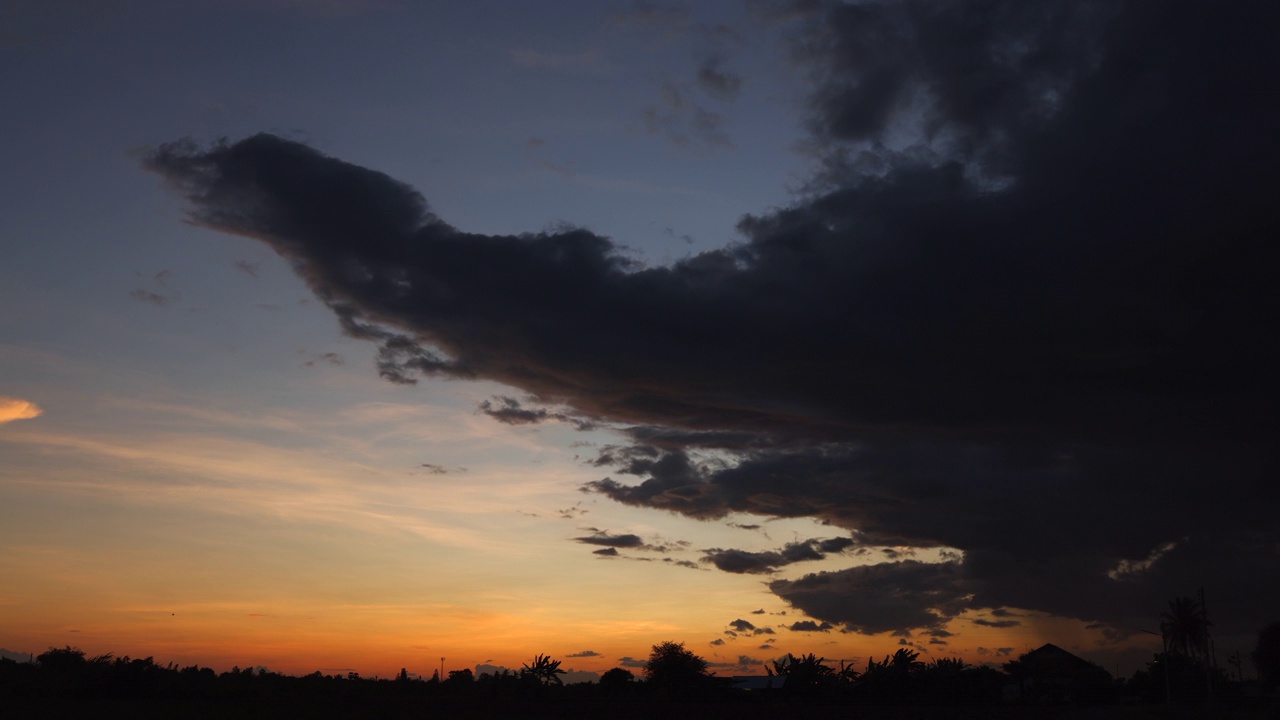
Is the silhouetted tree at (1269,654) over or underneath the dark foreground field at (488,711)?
over

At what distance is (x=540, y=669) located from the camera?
422 feet

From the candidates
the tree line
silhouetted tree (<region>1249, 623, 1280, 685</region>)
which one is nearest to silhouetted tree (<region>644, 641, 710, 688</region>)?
the tree line

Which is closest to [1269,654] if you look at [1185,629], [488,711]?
[1185,629]

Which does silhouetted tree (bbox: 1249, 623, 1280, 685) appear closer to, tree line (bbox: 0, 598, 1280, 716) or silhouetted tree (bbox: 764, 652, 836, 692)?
tree line (bbox: 0, 598, 1280, 716)

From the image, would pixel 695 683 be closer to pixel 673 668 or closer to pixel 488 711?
pixel 673 668

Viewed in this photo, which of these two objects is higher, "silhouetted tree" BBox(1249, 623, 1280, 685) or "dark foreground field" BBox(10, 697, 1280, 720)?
"silhouetted tree" BBox(1249, 623, 1280, 685)

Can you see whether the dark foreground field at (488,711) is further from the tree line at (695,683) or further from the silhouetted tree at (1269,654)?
the silhouetted tree at (1269,654)

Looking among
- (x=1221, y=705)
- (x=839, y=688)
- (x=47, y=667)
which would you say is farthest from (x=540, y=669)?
(x=1221, y=705)

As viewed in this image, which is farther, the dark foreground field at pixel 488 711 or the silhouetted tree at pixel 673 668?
the silhouetted tree at pixel 673 668

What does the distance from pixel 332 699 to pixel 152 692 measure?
14532mm

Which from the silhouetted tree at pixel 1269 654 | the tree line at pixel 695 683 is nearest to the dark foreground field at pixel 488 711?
the tree line at pixel 695 683

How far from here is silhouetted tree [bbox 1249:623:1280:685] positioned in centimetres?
13225

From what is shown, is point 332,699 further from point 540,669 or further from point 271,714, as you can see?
point 540,669

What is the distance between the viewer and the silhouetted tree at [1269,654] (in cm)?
13225
